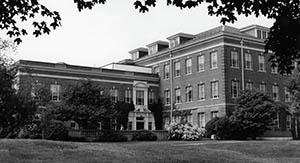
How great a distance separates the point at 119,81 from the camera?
5597cm

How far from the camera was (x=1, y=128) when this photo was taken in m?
31.3

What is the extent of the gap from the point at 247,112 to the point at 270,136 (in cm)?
906

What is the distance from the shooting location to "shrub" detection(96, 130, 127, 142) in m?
38.6

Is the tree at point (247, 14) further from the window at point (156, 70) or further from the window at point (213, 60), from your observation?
the window at point (156, 70)

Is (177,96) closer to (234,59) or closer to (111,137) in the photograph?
(234,59)

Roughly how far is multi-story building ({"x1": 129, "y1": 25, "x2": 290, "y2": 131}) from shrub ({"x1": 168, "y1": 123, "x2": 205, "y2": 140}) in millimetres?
6665

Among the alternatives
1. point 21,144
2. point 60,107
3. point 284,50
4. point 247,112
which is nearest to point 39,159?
point 21,144

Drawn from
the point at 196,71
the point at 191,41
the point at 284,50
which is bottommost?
the point at 284,50

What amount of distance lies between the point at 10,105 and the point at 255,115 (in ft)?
69.3

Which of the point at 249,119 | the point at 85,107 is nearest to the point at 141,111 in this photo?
the point at 249,119

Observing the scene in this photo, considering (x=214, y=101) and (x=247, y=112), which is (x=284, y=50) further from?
(x=214, y=101)

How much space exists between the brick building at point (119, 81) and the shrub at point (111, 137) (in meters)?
12.9

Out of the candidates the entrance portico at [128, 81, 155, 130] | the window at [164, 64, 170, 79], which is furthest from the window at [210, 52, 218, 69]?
the entrance portico at [128, 81, 155, 130]

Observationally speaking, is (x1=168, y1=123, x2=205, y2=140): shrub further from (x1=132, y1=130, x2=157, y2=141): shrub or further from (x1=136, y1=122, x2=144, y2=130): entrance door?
(x1=136, y1=122, x2=144, y2=130): entrance door
